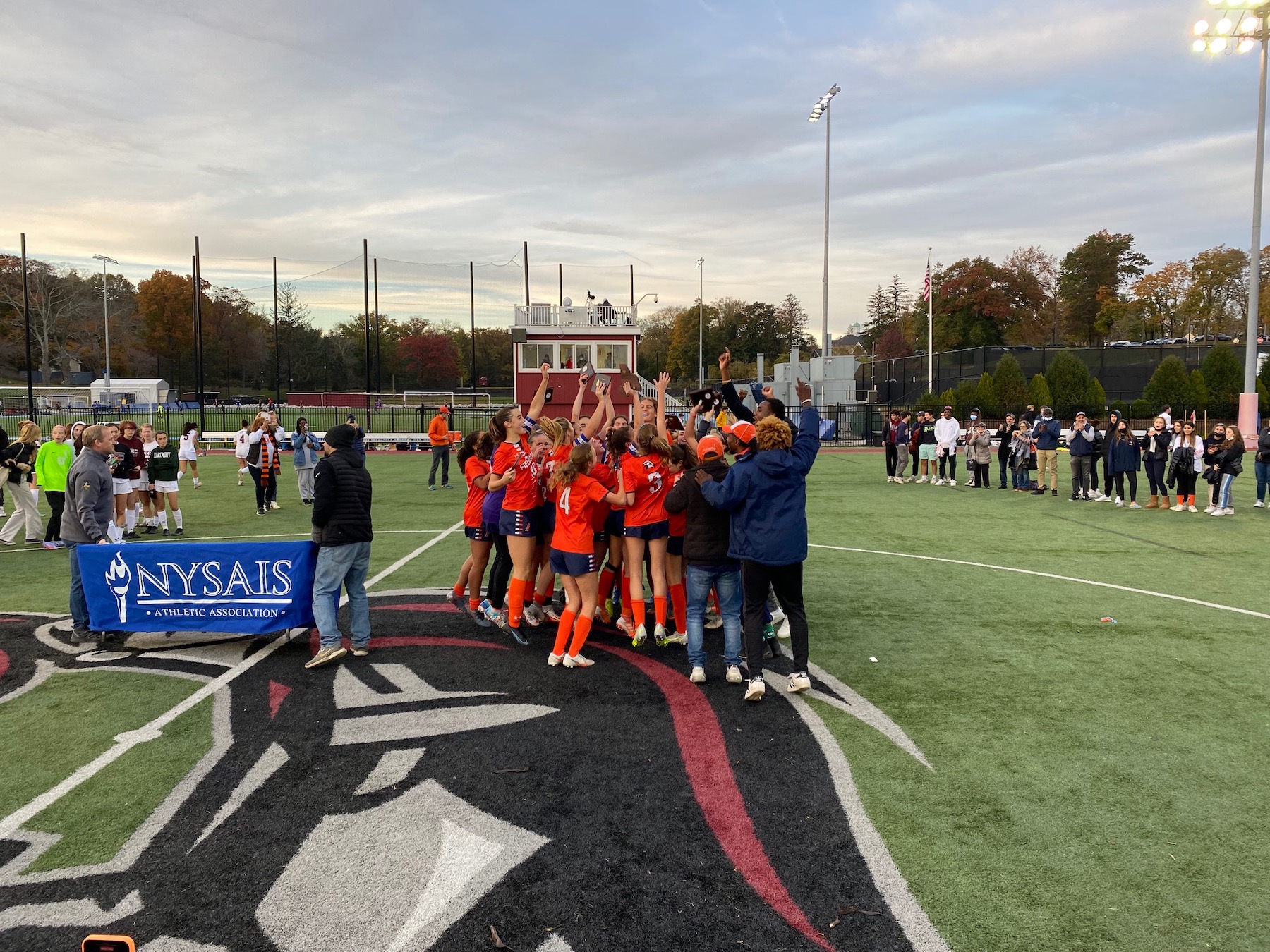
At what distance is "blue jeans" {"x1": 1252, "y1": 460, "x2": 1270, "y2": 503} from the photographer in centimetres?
1591

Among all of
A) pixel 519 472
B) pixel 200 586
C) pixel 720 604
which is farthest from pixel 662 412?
pixel 200 586

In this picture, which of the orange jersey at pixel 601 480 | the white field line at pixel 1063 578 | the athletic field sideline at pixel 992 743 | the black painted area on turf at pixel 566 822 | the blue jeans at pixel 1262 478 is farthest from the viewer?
the blue jeans at pixel 1262 478

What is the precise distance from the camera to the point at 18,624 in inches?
318

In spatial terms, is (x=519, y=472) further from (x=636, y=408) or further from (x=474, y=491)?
(x=636, y=408)

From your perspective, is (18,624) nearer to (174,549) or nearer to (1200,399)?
(174,549)

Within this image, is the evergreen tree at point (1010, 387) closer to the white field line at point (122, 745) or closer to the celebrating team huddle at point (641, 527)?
the celebrating team huddle at point (641, 527)

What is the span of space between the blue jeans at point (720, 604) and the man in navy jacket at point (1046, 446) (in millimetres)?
14575

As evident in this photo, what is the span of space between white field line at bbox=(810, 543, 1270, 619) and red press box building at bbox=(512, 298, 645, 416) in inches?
964

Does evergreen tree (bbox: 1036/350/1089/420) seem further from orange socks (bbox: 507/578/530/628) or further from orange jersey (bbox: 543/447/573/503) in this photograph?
orange socks (bbox: 507/578/530/628)

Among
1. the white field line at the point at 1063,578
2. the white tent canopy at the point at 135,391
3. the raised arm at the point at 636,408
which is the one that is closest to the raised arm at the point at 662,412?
the raised arm at the point at 636,408

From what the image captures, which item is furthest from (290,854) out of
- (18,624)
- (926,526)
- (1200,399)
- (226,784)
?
(1200,399)

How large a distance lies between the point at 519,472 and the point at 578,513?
817 mm

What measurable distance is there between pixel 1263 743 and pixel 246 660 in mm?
7695

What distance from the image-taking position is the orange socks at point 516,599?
7.31 m
